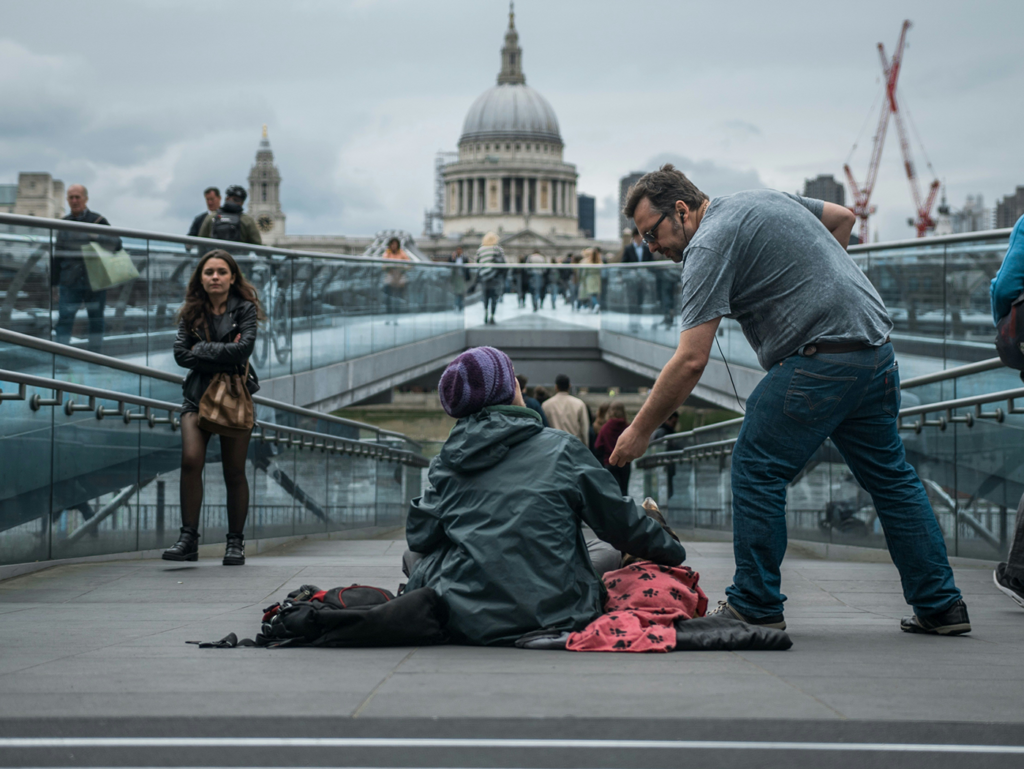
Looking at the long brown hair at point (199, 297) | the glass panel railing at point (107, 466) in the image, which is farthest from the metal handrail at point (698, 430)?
the long brown hair at point (199, 297)

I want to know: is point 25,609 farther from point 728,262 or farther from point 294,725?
point 728,262

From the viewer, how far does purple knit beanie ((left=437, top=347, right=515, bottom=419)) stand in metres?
4.01

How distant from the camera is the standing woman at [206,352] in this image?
21.9ft

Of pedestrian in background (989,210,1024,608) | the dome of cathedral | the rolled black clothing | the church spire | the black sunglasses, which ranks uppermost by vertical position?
the church spire

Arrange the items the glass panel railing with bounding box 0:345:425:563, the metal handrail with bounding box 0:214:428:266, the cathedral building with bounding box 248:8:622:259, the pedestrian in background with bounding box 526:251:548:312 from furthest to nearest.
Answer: the cathedral building with bounding box 248:8:622:259, the pedestrian in background with bounding box 526:251:548:312, the metal handrail with bounding box 0:214:428:266, the glass panel railing with bounding box 0:345:425:563

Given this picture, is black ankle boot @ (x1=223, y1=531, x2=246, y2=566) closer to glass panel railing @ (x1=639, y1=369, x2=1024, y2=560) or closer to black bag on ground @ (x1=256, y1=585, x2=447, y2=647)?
black bag on ground @ (x1=256, y1=585, x2=447, y2=647)

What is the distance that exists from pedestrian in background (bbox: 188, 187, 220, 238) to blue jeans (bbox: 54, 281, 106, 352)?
3.83 m

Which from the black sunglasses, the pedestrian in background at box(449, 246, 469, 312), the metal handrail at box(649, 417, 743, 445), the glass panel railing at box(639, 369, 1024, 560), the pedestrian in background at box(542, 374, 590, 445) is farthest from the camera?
the pedestrian in background at box(449, 246, 469, 312)

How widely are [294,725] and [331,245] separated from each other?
12099cm

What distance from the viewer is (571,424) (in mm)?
11906

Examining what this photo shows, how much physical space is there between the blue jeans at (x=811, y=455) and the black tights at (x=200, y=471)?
11.7ft

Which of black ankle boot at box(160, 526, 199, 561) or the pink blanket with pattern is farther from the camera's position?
black ankle boot at box(160, 526, 199, 561)

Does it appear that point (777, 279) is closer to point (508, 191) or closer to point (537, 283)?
point (537, 283)

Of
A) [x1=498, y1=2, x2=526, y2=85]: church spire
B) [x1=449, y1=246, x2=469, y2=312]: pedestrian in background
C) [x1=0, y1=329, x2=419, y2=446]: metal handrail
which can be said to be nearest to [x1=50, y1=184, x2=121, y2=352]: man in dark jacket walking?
[x1=0, y1=329, x2=419, y2=446]: metal handrail
